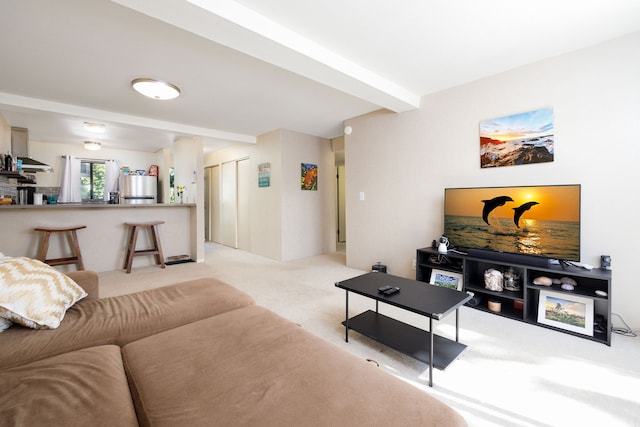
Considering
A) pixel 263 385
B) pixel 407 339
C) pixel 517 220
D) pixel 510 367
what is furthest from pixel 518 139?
pixel 263 385

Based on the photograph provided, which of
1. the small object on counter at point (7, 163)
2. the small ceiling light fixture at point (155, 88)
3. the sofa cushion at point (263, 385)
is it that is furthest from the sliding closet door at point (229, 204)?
the sofa cushion at point (263, 385)

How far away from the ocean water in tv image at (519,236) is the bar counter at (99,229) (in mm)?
4229

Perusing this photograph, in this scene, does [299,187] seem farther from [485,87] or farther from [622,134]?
[622,134]

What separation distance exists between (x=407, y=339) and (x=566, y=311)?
4.66 feet

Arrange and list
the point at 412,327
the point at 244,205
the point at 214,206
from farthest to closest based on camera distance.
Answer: the point at 214,206 < the point at 244,205 < the point at 412,327

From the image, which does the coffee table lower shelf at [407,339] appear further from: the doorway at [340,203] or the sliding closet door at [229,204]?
the doorway at [340,203]

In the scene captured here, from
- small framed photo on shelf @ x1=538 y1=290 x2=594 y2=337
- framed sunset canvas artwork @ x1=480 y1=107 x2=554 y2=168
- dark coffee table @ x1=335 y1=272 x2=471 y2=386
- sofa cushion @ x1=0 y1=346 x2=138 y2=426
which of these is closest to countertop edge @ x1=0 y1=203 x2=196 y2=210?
sofa cushion @ x1=0 y1=346 x2=138 y2=426

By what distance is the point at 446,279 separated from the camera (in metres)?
2.93

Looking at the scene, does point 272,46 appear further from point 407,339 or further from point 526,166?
point 526,166

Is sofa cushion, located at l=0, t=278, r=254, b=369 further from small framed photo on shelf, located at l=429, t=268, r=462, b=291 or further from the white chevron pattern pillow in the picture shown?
small framed photo on shelf, located at l=429, t=268, r=462, b=291

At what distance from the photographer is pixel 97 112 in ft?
12.0

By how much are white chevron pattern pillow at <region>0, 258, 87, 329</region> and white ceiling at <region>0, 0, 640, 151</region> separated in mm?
1502

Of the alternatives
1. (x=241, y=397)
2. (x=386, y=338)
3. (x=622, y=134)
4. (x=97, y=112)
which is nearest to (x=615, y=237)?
(x=622, y=134)

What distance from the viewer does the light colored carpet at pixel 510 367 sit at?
4.49ft
